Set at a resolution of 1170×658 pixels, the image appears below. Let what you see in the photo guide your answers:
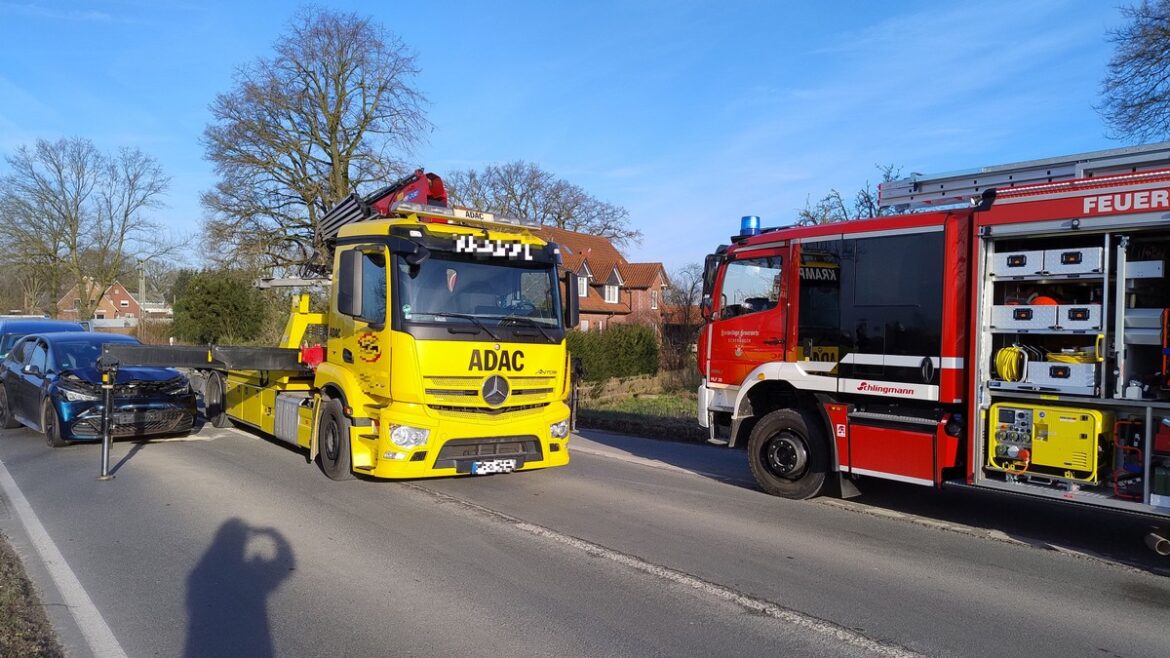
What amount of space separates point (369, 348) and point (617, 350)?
2157cm

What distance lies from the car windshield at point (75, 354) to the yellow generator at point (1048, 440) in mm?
11610

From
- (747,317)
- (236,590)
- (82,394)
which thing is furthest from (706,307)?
(82,394)

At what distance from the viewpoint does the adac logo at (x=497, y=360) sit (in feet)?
27.2

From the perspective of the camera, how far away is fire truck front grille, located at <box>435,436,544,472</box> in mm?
8086

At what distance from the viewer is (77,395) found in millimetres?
11133

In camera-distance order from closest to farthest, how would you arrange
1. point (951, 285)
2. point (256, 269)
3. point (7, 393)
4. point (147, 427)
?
Result: point (951, 285), point (147, 427), point (7, 393), point (256, 269)

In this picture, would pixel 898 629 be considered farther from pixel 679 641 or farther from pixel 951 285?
pixel 951 285

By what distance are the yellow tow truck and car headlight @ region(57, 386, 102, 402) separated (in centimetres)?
179

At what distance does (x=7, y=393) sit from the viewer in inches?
521

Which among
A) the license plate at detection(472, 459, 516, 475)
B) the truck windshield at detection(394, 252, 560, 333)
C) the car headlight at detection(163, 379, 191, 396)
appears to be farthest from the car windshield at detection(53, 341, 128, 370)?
the license plate at detection(472, 459, 516, 475)

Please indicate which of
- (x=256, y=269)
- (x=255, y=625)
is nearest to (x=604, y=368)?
(x=256, y=269)

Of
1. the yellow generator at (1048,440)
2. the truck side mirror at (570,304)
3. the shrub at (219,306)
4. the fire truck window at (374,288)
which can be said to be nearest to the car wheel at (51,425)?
the fire truck window at (374,288)

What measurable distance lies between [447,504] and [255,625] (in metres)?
Result: 3.42

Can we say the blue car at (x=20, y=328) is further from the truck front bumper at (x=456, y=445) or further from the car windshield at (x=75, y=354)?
the truck front bumper at (x=456, y=445)
